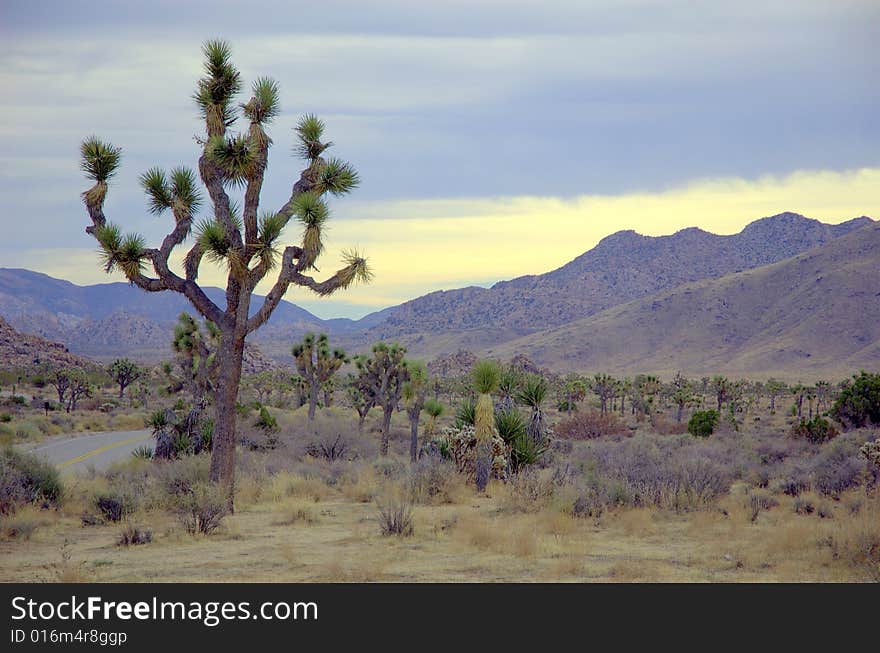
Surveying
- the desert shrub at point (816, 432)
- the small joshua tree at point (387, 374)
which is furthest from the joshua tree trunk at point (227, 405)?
the desert shrub at point (816, 432)

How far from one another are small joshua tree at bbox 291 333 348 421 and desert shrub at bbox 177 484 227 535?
73.8 ft

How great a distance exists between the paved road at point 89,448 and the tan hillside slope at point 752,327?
86.2 meters

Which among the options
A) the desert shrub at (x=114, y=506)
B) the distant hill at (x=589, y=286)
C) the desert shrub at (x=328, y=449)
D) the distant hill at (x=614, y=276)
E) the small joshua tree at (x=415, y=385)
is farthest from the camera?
the distant hill at (x=614, y=276)

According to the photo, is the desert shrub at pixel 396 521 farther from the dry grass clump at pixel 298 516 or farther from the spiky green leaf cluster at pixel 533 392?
the spiky green leaf cluster at pixel 533 392

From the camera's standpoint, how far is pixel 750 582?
33.6 ft

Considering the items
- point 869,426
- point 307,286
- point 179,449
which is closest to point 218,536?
point 307,286

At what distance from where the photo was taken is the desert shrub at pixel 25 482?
14.6 m

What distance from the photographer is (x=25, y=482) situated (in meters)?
15.5

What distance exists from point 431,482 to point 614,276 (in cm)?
17144

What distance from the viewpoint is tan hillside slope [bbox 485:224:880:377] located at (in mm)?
110250

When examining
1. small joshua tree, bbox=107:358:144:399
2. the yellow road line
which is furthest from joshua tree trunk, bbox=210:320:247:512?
small joshua tree, bbox=107:358:144:399

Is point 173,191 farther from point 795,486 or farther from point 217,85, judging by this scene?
point 795,486
